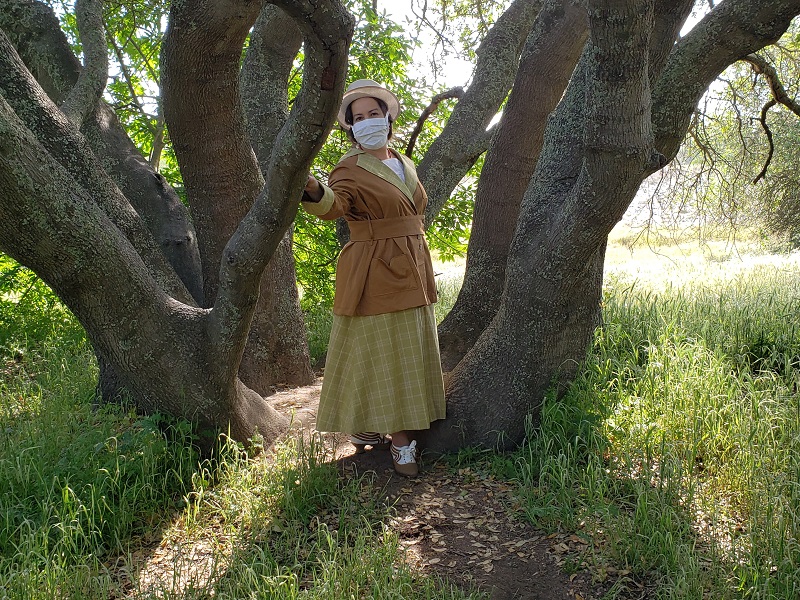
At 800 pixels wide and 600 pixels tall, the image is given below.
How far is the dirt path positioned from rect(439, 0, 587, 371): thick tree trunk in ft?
3.90

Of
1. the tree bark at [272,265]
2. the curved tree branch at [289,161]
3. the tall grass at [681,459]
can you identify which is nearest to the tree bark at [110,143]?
the tree bark at [272,265]

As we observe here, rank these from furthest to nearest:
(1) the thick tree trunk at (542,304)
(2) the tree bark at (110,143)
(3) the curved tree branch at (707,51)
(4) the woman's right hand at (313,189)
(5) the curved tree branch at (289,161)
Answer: (2) the tree bark at (110,143) → (1) the thick tree trunk at (542,304) → (3) the curved tree branch at (707,51) → (4) the woman's right hand at (313,189) → (5) the curved tree branch at (289,161)

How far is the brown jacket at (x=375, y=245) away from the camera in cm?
350

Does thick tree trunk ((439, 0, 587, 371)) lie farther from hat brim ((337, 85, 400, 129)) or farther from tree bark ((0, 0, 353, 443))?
tree bark ((0, 0, 353, 443))

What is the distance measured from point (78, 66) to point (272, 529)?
349 centimetres

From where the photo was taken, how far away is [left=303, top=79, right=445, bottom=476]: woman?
11.6 feet

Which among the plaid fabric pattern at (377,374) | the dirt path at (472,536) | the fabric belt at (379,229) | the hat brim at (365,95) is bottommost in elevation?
the dirt path at (472,536)

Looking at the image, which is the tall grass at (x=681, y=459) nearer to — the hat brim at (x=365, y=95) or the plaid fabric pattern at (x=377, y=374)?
the plaid fabric pattern at (x=377, y=374)

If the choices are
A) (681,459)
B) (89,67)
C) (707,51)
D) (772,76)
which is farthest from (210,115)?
(772,76)

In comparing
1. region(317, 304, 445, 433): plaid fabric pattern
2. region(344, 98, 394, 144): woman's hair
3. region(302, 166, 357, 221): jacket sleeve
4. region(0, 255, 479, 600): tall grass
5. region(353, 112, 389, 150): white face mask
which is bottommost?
region(0, 255, 479, 600): tall grass

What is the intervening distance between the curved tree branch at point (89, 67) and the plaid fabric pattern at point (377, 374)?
1.99m

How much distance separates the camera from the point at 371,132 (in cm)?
354

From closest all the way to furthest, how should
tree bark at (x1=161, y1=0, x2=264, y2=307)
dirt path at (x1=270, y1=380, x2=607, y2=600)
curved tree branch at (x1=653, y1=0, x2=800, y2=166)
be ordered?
dirt path at (x1=270, y1=380, x2=607, y2=600)
curved tree branch at (x1=653, y1=0, x2=800, y2=166)
tree bark at (x1=161, y1=0, x2=264, y2=307)

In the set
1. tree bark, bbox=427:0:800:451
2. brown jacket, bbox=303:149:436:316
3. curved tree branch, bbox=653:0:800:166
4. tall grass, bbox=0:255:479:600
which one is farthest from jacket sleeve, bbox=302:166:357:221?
curved tree branch, bbox=653:0:800:166
